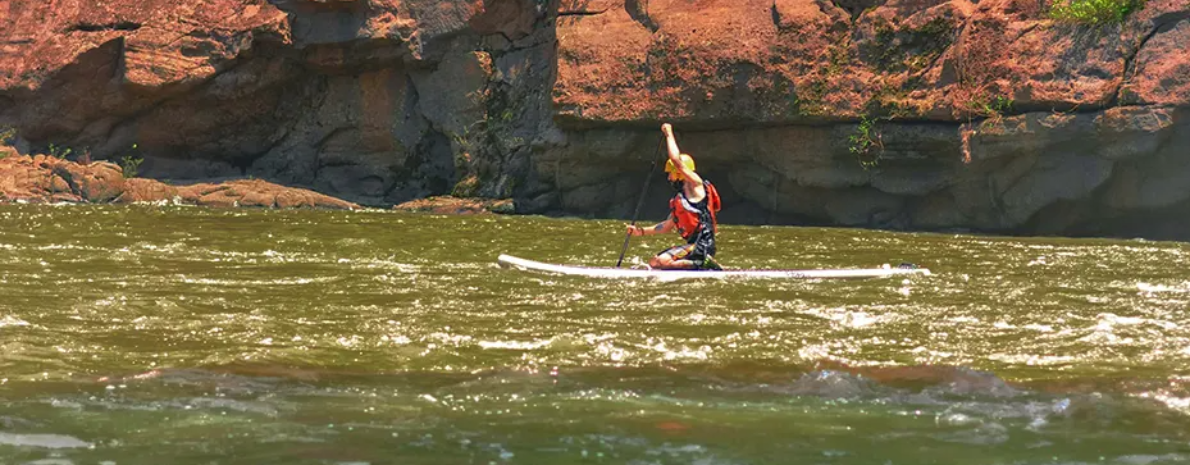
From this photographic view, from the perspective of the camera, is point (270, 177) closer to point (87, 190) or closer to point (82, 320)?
point (87, 190)

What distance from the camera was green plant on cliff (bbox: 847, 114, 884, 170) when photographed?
19938mm

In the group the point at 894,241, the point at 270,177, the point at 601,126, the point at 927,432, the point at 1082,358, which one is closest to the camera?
the point at 927,432

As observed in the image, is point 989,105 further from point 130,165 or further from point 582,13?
point 130,165

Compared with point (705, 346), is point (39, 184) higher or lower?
lower

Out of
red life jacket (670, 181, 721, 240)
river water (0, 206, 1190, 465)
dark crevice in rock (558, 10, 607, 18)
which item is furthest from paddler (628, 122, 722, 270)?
dark crevice in rock (558, 10, 607, 18)

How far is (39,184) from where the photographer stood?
24.5 m

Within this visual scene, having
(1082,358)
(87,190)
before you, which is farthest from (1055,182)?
(87,190)

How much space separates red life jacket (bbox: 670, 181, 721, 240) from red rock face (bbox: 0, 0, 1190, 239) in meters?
8.50

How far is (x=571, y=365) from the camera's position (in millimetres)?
6691

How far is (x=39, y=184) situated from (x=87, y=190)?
3.06ft

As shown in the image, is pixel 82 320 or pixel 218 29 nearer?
pixel 82 320

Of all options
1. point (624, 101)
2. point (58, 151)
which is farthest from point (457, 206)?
point (58, 151)

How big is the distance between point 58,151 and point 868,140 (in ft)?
57.8

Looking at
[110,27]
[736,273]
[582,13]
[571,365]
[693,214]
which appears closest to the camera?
Answer: [571,365]
